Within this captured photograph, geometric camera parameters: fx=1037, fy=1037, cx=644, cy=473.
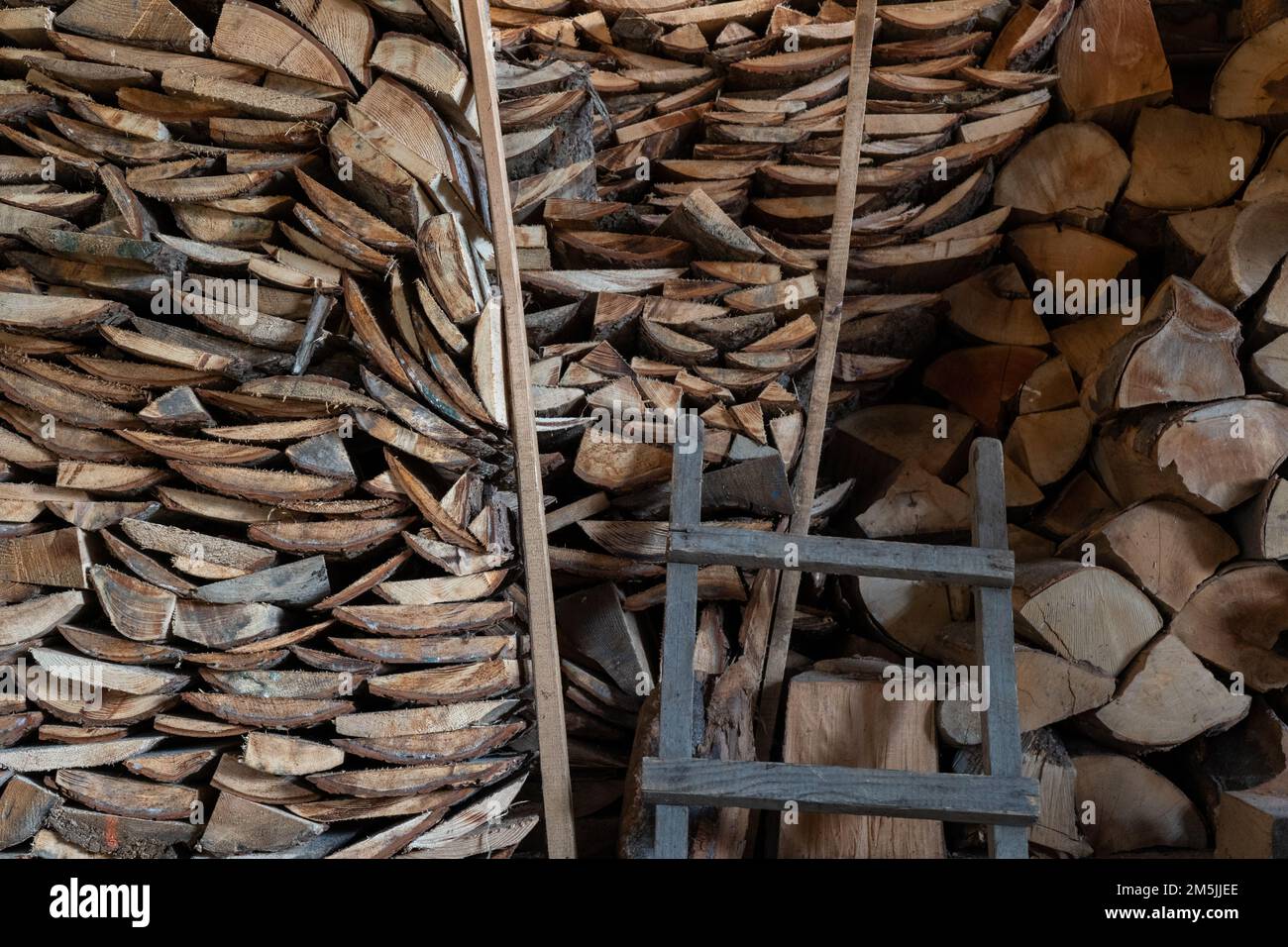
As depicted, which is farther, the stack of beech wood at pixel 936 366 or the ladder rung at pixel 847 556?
the stack of beech wood at pixel 936 366

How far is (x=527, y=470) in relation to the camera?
2.13 metres

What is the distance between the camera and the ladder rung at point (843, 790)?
1810 millimetres

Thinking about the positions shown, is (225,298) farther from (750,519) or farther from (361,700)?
(750,519)

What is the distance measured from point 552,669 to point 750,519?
572 millimetres

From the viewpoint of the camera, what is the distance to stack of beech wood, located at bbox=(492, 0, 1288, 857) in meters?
2.10

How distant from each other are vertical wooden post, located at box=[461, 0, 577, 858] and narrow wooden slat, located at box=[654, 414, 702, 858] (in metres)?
0.27

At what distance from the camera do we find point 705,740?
6.70ft

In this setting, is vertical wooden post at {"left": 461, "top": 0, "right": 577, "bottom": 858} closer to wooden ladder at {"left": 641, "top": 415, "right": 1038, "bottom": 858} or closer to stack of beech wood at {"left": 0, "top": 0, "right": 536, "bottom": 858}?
stack of beech wood at {"left": 0, "top": 0, "right": 536, "bottom": 858}

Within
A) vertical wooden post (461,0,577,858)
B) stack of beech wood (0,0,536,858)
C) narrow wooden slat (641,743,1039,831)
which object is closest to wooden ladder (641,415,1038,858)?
narrow wooden slat (641,743,1039,831)

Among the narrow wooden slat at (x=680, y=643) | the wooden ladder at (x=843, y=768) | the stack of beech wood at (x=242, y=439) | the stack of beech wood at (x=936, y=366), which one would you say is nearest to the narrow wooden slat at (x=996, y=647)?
the wooden ladder at (x=843, y=768)

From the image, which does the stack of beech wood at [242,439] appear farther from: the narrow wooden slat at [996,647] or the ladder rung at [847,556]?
the narrow wooden slat at [996,647]

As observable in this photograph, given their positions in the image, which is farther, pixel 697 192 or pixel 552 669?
pixel 697 192
